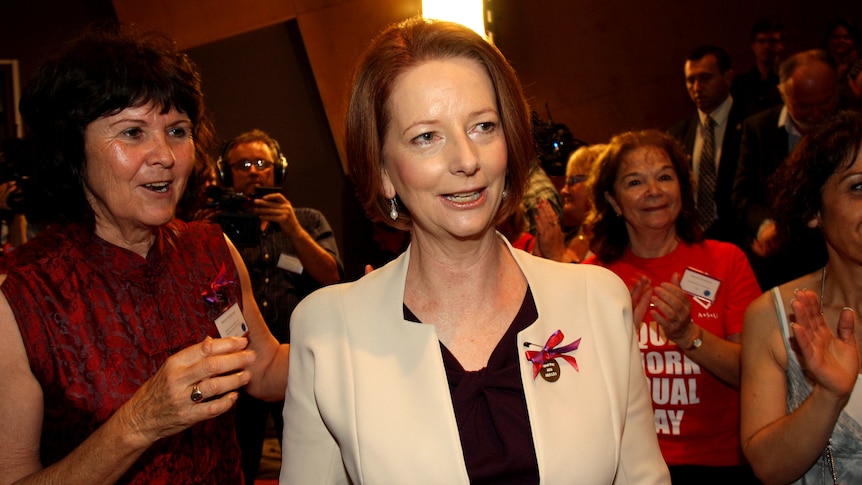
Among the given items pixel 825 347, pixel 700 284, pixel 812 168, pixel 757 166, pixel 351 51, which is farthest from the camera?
pixel 351 51

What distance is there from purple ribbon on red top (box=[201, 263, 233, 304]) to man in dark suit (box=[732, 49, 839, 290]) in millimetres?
2640

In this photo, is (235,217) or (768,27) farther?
(768,27)

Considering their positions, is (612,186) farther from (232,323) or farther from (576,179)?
(232,323)

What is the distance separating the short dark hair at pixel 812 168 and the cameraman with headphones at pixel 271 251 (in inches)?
89.3

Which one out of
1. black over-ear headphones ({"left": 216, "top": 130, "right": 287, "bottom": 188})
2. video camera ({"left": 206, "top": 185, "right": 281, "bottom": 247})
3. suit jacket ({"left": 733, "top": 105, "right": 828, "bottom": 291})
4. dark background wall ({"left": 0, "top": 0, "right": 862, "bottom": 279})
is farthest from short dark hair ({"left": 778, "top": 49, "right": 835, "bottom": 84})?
video camera ({"left": 206, "top": 185, "right": 281, "bottom": 247})

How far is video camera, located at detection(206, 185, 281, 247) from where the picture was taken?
347 cm

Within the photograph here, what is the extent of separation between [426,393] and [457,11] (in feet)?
12.7

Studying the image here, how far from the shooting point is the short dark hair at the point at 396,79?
1.65 metres

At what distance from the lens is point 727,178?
182 inches

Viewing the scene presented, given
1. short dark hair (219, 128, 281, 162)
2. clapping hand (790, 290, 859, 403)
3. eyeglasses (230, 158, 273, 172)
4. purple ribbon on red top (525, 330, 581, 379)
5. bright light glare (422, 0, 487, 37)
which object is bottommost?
clapping hand (790, 290, 859, 403)

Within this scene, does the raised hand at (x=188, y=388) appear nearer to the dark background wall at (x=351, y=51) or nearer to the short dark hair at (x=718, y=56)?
the short dark hair at (x=718, y=56)

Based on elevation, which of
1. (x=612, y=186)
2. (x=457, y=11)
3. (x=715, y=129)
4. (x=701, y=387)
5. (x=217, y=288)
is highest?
(x=457, y=11)

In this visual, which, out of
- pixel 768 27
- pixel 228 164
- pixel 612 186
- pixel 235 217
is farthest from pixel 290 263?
pixel 768 27

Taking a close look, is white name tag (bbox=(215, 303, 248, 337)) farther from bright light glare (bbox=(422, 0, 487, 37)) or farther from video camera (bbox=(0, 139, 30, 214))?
bright light glare (bbox=(422, 0, 487, 37))
